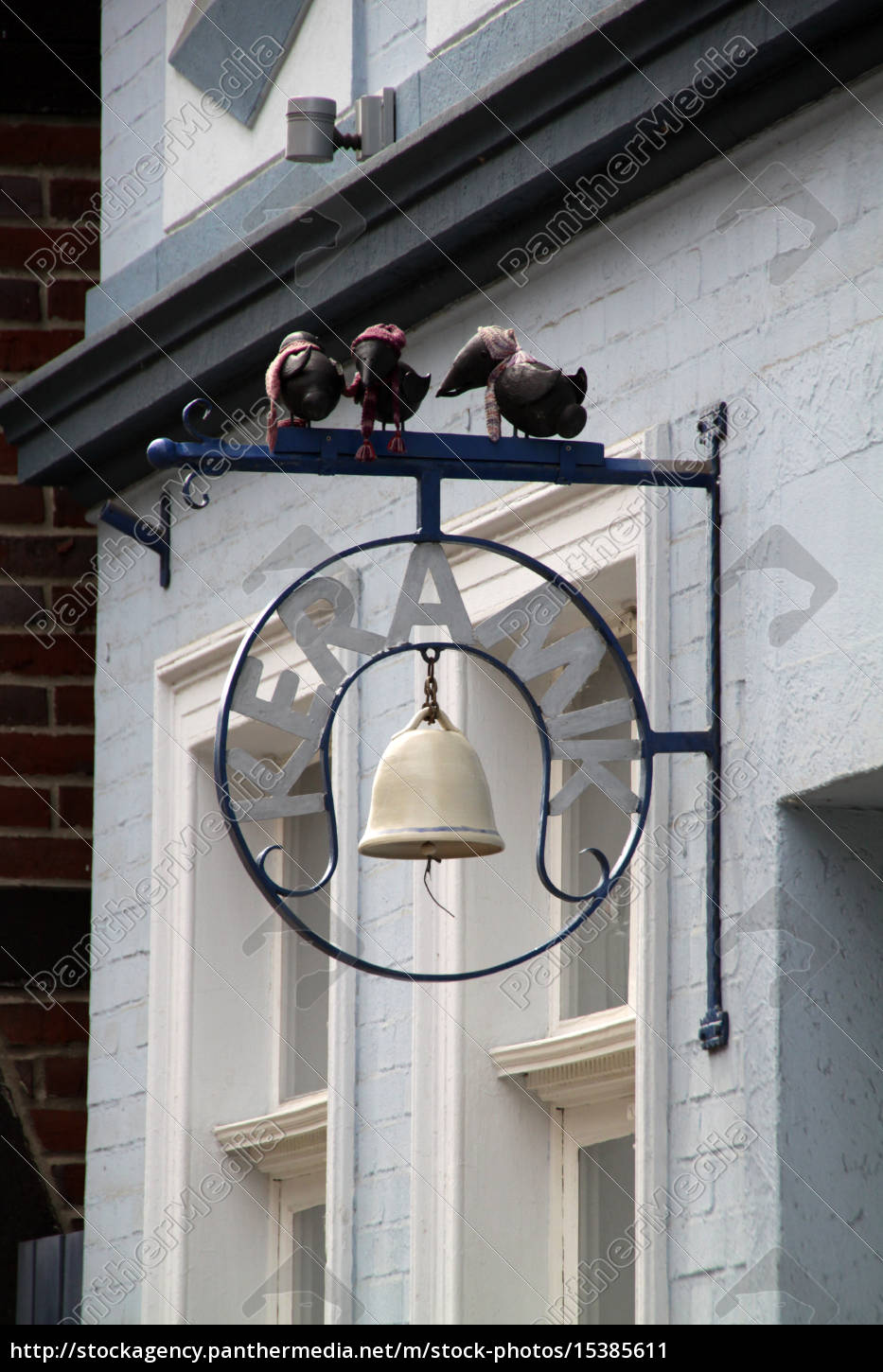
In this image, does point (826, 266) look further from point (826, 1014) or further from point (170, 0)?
point (170, 0)

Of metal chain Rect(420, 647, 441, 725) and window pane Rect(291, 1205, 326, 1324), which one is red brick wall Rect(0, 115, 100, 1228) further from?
Answer: metal chain Rect(420, 647, 441, 725)

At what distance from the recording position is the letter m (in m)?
7.15

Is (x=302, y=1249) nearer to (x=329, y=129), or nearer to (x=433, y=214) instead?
(x=433, y=214)

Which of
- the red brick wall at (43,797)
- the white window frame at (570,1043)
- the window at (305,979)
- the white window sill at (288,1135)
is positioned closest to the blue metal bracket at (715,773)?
the white window frame at (570,1043)

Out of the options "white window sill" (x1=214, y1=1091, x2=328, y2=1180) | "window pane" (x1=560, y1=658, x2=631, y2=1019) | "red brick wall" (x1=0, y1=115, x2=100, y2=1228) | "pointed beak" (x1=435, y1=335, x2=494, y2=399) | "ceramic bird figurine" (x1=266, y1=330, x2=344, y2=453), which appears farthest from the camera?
"red brick wall" (x1=0, y1=115, x2=100, y2=1228)

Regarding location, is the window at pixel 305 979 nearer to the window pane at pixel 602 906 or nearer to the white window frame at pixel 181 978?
the white window frame at pixel 181 978

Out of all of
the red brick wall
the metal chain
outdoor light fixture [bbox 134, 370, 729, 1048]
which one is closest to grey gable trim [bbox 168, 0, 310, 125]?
the red brick wall

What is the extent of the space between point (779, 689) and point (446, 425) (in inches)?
62.1

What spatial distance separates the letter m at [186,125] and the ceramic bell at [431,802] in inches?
121

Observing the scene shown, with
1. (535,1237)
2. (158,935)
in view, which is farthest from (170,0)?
(535,1237)

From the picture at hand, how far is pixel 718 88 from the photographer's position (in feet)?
16.2

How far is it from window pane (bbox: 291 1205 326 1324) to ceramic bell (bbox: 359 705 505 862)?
237cm

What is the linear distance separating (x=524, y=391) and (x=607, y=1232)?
2002mm

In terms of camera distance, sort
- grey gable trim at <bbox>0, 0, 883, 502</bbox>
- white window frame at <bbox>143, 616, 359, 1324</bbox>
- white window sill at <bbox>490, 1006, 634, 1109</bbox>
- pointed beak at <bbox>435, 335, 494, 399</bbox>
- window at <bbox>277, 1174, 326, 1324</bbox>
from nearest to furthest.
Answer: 1. pointed beak at <bbox>435, 335, 494, 399</bbox>
2. grey gable trim at <bbox>0, 0, 883, 502</bbox>
3. white window sill at <bbox>490, 1006, 634, 1109</bbox>
4. white window frame at <bbox>143, 616, 359, 1324</bbox>
5. window at <bbox>277, 1174, 326, 1324</bbox>
